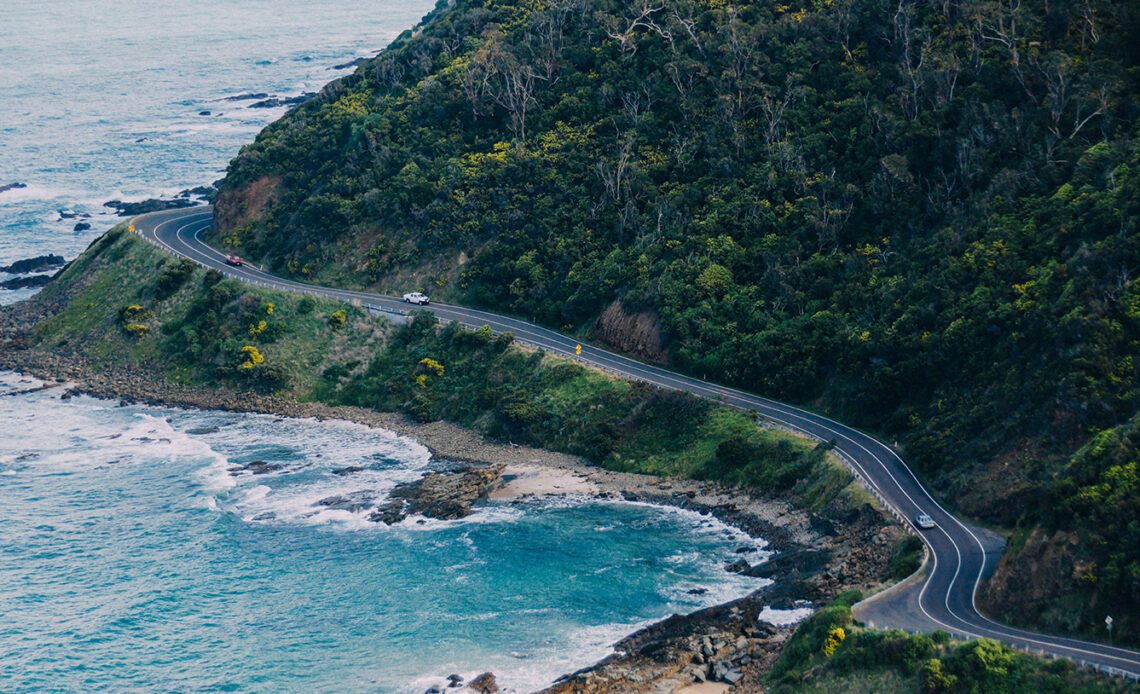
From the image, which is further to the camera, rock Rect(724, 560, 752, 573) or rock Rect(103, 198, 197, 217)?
rock Rect(103, 198, 197, 217)

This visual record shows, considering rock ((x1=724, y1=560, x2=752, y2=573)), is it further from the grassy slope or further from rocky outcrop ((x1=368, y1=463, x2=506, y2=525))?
rocky outcrop ((x1=368, y1=463, x2=506, y2=525))

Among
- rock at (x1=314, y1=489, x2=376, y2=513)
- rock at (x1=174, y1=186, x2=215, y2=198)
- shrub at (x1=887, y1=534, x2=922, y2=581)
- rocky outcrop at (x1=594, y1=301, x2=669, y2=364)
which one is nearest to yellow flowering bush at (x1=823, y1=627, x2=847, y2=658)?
shrub at (x1=887, y1=534, x2=922, y2=581)

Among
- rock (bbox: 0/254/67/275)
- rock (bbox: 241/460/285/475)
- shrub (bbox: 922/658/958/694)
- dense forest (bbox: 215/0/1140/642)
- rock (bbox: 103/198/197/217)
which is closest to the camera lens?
shrub (bbox: 922/658/958/694)

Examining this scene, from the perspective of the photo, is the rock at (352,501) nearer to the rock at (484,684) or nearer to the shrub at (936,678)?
the rock at (484,684)

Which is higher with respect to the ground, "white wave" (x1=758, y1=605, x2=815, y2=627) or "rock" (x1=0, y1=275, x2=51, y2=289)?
"rock" (x1=0, y1=275, x2=51, y2=289)

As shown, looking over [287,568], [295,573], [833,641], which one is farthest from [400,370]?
[833,641]

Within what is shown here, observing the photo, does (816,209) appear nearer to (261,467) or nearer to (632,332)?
(632,332)
